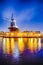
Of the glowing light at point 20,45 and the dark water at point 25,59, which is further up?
the glowing light at point 20,45

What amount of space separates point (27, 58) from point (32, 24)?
42 cm

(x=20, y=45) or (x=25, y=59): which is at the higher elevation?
(x=20, y=45)

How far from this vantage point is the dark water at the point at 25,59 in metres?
3.84

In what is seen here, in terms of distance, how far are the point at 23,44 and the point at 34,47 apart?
14 centimetres

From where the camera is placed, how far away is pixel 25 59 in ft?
12.6

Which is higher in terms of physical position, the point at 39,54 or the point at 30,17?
the point at 30,17

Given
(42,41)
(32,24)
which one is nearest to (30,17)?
(32,24)

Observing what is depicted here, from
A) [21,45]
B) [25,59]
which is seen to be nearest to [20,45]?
[21,45]

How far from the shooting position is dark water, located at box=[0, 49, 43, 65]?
384 cm

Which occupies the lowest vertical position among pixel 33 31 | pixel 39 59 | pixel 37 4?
pixel 39 59

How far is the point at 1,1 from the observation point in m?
3.86

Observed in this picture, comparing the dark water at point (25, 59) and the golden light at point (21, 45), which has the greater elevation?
the golden light at point (21, 45)

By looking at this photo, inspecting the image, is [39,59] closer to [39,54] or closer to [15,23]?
[39,54]

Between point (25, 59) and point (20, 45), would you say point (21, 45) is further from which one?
point (25, 59)
